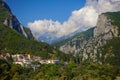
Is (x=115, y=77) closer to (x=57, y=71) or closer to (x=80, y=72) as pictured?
(x=80, y=72)

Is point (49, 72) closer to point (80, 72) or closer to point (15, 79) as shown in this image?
point (80, 72)

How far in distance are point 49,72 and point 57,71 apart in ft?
26.2

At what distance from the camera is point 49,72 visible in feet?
619

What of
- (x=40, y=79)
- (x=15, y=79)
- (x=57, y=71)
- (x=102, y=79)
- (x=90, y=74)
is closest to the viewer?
(x=15, y=79)

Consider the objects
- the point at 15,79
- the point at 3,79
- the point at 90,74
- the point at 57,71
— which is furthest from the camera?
the point at 57,71

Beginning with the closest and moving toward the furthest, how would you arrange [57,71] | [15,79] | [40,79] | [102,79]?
[15,79]
[40,79]
[102,79]
[57,71]

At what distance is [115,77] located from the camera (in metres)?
197

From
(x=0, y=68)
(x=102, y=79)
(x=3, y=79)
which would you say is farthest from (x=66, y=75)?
(x=3, y=79)

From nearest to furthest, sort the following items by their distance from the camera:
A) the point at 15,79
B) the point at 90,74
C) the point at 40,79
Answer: the point at 15,79, the point at 40,79, the point at 90,74

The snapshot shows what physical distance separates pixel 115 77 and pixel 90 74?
2081 centimetres

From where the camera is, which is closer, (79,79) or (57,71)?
(79,79)

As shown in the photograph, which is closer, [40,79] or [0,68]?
[0,68]

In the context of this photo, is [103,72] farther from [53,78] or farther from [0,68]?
[0,68]

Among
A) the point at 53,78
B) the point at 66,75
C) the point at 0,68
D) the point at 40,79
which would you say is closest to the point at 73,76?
the point at 66,75
